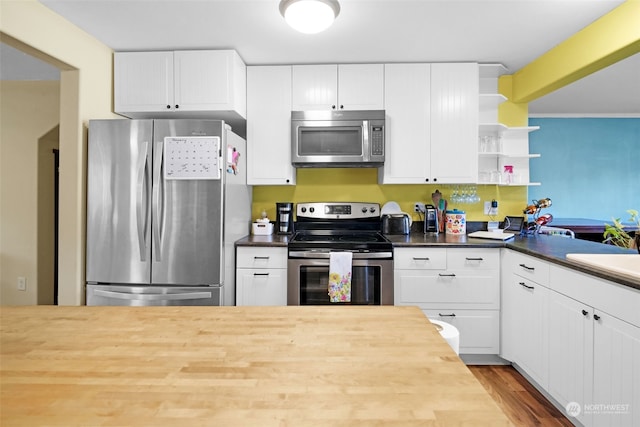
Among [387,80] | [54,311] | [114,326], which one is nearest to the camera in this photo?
[114,326]

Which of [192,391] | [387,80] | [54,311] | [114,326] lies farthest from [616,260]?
[54,311]

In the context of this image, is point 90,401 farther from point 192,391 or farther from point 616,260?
point 616,260

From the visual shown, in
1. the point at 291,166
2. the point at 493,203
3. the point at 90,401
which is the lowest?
the point at 90,401

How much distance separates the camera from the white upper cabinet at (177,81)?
2701mm

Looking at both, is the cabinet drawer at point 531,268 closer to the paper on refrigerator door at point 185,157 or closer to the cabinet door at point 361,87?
the cabinet door at point 361,87

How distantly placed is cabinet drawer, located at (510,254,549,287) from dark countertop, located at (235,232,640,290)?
0.05m

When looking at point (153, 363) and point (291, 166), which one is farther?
point (291, 166)

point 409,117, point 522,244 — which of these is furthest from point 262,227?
point 522,244

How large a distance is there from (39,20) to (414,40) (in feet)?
7.91

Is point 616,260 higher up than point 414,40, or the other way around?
point 414,40

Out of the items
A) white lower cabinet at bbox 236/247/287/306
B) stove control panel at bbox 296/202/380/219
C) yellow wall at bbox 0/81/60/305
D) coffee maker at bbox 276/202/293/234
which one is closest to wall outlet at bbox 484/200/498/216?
stove control panel at bbox 296/202/380/219

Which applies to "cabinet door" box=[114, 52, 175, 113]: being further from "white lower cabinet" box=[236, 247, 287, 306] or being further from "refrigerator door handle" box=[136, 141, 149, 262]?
"white lower cabinet" box=[236, 247, 287, 306]

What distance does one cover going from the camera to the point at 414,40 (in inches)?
99.7

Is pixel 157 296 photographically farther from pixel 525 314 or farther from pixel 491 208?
pixel 491 208
